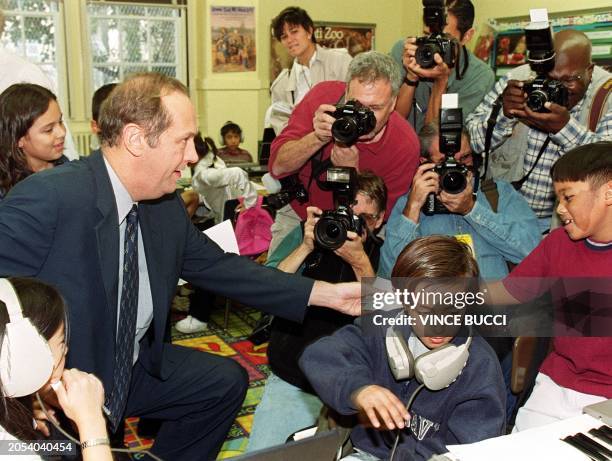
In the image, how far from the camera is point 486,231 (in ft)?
8.39

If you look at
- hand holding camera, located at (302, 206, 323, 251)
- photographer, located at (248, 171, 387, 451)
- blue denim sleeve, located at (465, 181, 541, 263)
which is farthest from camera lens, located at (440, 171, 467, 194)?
hand holding camera, located at (302, 206, 323, 251)

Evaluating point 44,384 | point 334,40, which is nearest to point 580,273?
point 44,384

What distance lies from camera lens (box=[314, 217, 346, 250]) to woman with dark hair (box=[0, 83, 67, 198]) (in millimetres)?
1533

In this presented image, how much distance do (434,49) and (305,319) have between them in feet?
4.71

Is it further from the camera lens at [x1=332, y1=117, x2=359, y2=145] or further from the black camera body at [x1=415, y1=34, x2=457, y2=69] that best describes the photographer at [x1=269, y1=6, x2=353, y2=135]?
the camera lens at [x1=332, y1=117, x2=359, y2=145]

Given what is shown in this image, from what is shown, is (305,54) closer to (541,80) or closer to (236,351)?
(236,351)

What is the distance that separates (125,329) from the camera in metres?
2.23

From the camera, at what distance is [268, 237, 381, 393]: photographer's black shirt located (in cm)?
229

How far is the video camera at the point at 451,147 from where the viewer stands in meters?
2.48

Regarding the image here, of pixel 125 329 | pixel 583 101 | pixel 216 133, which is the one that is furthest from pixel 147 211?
pixel 216 133

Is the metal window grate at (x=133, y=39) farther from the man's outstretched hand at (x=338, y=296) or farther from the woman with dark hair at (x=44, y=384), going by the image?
the woman with dark hair at (x=44, y=384)

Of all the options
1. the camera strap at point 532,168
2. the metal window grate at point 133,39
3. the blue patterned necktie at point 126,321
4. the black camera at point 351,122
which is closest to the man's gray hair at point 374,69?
the black camera at point 351,122

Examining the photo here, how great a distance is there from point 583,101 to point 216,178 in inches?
105

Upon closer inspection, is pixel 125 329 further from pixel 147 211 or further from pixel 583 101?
pixel 583 101
